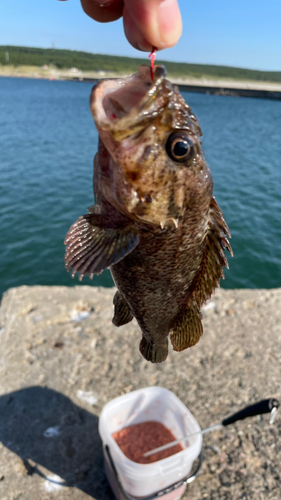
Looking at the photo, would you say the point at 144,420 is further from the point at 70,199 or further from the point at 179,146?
the point at 70,199

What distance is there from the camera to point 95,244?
1854mm

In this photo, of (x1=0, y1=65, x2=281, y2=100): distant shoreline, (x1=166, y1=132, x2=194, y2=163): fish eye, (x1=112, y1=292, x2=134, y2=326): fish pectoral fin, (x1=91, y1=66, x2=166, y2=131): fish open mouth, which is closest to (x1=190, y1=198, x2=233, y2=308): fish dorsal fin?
(x1=166, y1=132, x2=194, y2=163): fish eye

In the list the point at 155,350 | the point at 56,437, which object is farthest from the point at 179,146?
the point at 56,437

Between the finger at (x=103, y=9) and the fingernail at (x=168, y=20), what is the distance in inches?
34.0

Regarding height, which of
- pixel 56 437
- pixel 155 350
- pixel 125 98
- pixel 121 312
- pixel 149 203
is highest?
pixel 125 98

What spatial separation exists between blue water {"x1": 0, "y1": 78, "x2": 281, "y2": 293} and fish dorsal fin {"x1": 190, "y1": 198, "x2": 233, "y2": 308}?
29.5ft

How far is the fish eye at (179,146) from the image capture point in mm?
1689

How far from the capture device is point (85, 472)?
185 inches

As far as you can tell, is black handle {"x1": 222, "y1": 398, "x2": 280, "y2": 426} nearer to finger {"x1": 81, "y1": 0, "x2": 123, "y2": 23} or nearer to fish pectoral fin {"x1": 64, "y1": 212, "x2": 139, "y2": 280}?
fish pectoral fin {"x1": 64, "y1": 212, "x2": 139, "y2": 280}

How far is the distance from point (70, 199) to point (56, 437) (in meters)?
13.3

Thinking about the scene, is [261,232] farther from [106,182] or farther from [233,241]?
[106,182]

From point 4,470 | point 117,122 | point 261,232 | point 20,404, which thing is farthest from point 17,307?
point 261,232

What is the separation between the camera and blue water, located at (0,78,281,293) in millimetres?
12031

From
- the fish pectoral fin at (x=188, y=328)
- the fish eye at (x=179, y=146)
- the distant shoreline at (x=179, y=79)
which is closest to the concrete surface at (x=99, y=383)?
the fish pectoral fin at (x=188, y=328)
